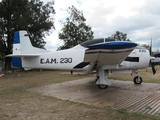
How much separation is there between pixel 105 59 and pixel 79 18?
2630 cm

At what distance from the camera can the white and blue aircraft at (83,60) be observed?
6771 mm

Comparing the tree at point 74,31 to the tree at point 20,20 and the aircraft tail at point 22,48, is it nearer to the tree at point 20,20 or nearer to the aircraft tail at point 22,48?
the tree at point 20,20

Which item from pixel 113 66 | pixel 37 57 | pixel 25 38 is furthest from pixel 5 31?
pixel 113 66

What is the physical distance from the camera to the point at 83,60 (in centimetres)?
662

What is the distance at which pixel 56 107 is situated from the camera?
4730 mm

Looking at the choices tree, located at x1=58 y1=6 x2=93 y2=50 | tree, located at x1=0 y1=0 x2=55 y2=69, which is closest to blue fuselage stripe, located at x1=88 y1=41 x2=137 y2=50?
tree, located at x1=0 y1=0 x2=55 y2=69

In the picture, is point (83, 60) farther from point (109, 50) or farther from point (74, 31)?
point (74, 31)

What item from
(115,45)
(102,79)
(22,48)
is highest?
(22,48)

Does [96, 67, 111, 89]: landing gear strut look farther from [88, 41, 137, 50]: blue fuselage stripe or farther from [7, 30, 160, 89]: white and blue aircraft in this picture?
[88, 41, 137, 50]: blue fuselage stripe

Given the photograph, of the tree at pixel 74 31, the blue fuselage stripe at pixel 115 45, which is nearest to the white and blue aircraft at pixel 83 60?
the blue fuselage stripe at pixel 115 45

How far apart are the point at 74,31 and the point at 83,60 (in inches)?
961

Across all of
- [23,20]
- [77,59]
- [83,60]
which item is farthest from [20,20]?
[83,60]

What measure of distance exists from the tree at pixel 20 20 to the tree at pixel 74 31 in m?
7.07

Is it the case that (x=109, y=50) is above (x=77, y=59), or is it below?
above
